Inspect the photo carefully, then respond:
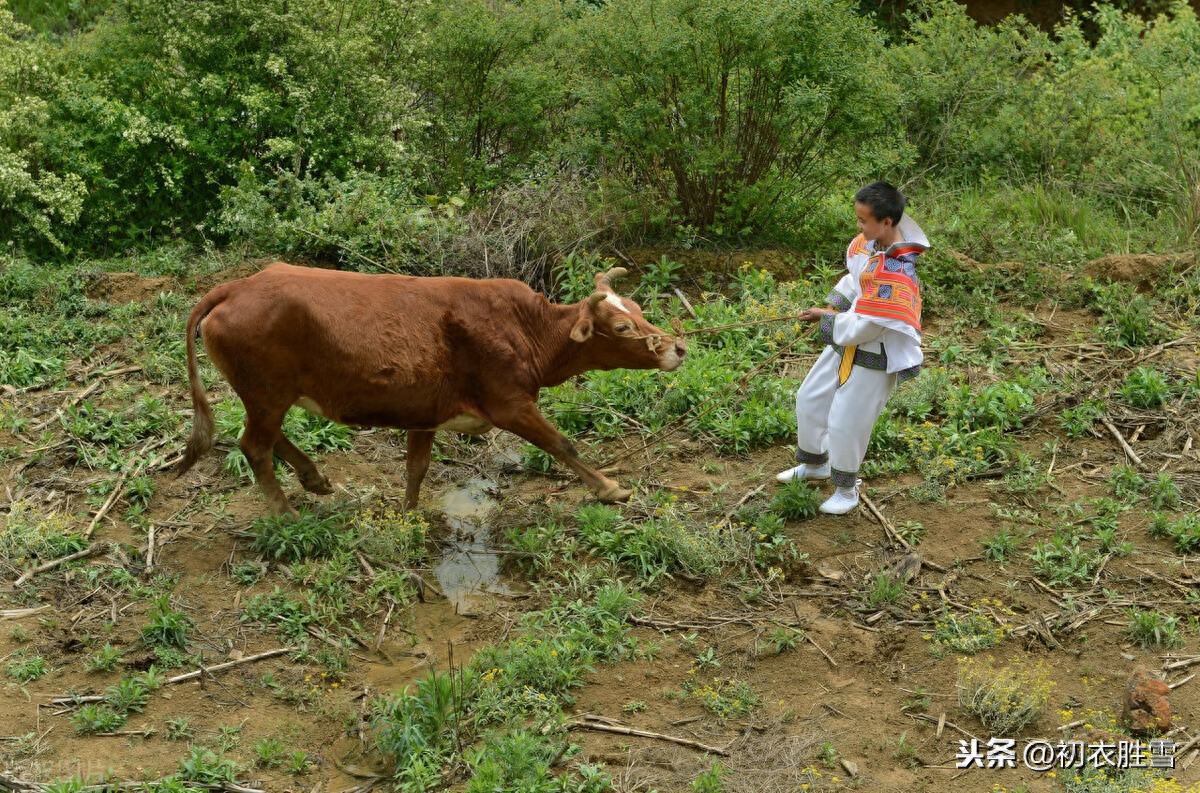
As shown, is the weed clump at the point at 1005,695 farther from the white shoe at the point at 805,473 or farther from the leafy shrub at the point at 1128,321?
the leafy shrub at the point at 1128,321

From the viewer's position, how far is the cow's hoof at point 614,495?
716cm

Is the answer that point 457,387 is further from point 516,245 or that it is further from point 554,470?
point 516,245

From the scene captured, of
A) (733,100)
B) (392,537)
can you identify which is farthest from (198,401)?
(733,100)

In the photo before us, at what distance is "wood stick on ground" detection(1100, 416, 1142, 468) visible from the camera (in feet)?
24.0

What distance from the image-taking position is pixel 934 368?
28.0 ft

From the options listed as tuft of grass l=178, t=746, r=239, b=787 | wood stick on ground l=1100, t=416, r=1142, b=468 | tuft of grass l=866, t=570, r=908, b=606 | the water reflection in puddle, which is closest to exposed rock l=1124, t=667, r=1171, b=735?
tuft of grass l=866, t=570, r=908, b=606

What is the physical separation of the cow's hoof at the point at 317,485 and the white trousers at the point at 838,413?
3.03 m

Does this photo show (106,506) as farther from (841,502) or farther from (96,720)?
(841,502)

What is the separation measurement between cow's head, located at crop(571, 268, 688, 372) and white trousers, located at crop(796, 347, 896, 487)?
87cm

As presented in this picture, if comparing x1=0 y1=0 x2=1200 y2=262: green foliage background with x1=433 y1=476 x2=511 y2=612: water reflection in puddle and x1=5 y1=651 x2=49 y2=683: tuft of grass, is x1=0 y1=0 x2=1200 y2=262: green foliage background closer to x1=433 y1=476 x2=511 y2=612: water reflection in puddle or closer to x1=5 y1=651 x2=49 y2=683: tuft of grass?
x1=433 y1=476 x2=511 y2=612: water reflection in puddle

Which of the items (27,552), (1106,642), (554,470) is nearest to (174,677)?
(27,552)

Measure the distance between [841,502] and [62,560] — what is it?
180 inches

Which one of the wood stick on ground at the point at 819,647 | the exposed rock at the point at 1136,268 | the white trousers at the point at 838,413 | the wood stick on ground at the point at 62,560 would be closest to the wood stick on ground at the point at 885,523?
the white trousers at the point at 838,413

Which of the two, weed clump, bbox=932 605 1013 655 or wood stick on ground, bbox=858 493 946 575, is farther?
wood stick on ground, bbox=858 493 946 575
